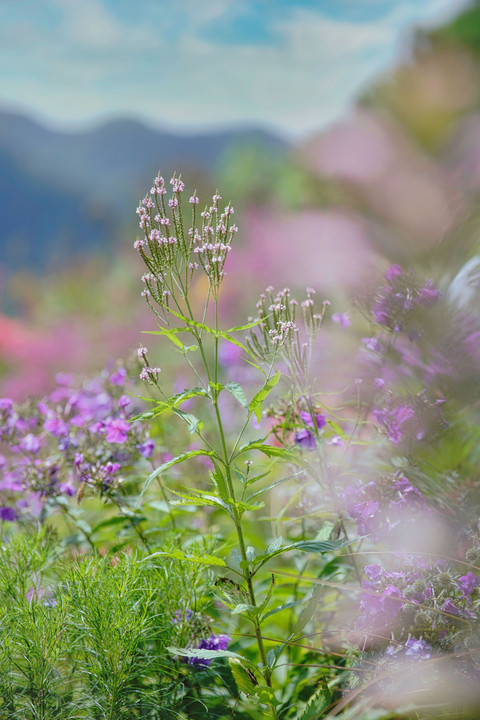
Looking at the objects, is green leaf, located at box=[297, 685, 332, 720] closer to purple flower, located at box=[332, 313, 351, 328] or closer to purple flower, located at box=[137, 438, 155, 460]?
purple flower, located at box=[137, 438, 155, 460]

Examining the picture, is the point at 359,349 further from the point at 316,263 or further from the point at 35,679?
the point at 35,679

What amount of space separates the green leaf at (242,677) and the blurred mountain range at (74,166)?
888 centimetres

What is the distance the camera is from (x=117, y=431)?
3.39 feet

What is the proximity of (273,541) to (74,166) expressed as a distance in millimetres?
12681

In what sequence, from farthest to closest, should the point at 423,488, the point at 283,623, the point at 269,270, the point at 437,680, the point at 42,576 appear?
the point at 269,270 < the point at 283,623 < the point at 42,576 < the point at 423,488 < the point at 437,680

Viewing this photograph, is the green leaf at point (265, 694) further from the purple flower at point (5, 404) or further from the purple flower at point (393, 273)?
the purple flower at point (5, 404)

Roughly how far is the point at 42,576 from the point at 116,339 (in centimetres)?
338

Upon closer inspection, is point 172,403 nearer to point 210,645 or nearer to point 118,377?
point 210,645

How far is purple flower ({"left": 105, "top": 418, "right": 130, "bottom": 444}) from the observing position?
40.1 inches

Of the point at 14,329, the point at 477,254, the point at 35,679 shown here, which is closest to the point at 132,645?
the point at 35,679

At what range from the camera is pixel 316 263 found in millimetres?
1237

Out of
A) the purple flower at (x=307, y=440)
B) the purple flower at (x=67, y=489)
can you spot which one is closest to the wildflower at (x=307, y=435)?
the purple flower at (x=307, y=440)

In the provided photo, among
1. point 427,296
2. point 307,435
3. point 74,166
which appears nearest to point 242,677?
point 307,435

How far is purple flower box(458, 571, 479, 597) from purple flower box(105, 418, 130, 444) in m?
0.53
